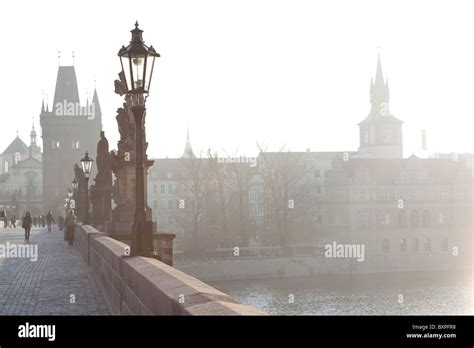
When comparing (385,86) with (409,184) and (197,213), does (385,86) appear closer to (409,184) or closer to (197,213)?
(409,184)

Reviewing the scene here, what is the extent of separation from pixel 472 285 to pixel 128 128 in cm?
4668

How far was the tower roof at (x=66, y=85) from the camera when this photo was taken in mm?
114625

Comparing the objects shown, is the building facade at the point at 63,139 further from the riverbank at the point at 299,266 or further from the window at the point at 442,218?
the riverbank at the point at 299,266

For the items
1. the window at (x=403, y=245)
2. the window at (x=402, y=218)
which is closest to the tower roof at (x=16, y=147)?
the window at (x=402, y=218)

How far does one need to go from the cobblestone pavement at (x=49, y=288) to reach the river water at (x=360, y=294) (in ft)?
86.9

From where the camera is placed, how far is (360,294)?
5550 centimetres

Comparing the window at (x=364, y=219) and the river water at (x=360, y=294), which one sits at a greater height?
the window at (x=364, y=219)

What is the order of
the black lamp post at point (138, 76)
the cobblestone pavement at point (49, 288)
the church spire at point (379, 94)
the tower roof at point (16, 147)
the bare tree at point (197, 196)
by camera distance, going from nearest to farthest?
the black lamp post at point (138, 76)
the cobblestone pavement at point (49, 288)
the bare tree at point (197, 196)
the church spire at point (379, 94)
the tower roof at point (16, 147)

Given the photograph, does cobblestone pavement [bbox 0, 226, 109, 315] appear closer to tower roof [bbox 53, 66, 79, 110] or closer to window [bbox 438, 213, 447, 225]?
window [bbox 438, 213, 447, 225]

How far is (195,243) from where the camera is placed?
224ft

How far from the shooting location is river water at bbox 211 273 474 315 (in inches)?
1880

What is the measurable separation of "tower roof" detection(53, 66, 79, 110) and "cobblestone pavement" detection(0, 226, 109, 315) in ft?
309

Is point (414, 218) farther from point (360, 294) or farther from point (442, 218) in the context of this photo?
point (360, 294)

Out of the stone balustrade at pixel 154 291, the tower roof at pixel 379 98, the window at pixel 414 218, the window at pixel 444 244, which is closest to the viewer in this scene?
the stone balustrade at pixel 154 291
